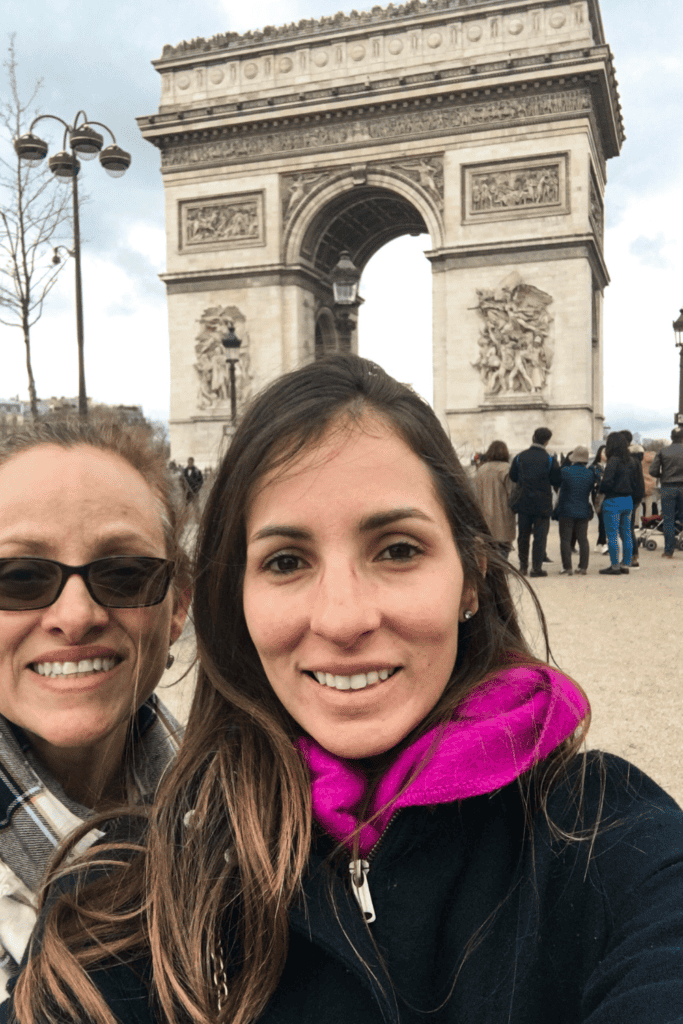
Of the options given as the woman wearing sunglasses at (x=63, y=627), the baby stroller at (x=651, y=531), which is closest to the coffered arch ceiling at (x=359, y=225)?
the baby stroller at (x=651, y=531)

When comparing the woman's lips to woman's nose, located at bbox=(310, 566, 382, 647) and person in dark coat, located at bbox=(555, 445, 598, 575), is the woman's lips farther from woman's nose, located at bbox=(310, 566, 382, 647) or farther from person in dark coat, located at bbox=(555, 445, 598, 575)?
person in dark coat, located at bbox=(555, 445, 598, 575)

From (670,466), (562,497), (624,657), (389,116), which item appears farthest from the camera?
(389,116)

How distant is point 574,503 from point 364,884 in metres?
9.52

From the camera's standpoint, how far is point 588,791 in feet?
3.60

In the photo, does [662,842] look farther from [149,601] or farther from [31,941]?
[149,601]

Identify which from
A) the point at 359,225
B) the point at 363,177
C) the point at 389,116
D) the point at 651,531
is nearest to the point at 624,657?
the point at 651,531

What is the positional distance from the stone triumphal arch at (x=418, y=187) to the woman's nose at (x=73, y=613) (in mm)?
17160

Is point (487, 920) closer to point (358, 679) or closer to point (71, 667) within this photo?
point (358, 679)

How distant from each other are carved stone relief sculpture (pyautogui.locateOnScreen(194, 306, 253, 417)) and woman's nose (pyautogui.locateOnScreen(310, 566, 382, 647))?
2249 cm

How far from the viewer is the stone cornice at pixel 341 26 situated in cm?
2131

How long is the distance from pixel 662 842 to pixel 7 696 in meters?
1.09

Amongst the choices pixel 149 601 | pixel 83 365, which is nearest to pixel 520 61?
pixel 83 365

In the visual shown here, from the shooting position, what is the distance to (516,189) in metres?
21.2

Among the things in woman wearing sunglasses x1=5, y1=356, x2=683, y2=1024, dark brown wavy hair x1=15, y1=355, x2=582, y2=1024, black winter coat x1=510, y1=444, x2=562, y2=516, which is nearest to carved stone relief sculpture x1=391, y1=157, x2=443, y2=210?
black winter coat x1=510, y1=444, x2=562, y2=516
